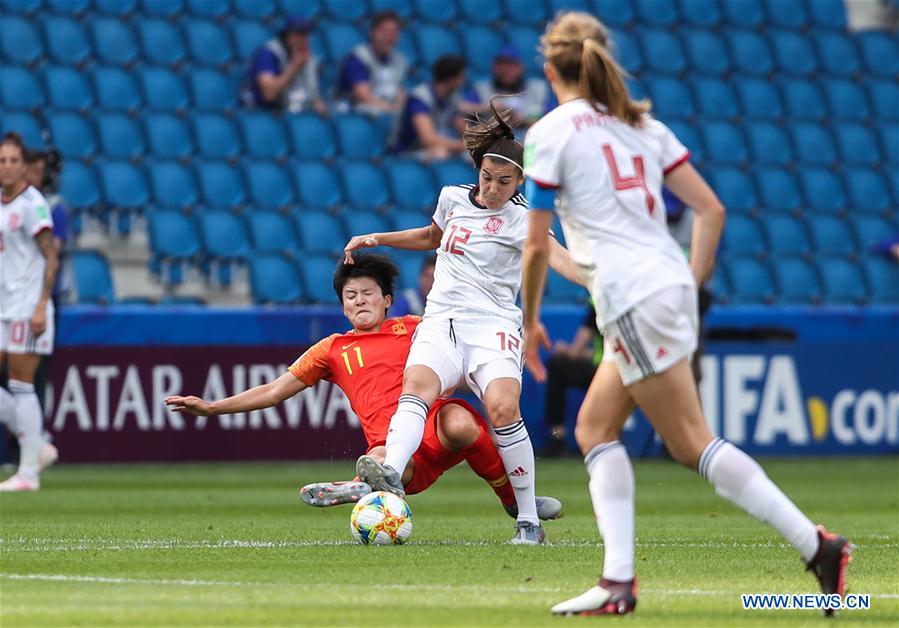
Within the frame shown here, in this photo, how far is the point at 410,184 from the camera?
16.4 meters

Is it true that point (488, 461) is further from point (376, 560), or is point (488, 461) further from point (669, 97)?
point (669, 97)

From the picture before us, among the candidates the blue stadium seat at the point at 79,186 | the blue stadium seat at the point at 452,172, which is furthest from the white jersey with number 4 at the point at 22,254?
the blue stadium seat at the point at 452,172

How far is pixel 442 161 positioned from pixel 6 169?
6.34 meters

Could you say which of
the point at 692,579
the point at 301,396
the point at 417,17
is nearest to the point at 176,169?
the point at 301,396

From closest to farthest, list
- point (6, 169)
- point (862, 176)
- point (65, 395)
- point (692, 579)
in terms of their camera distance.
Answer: point (692, 579)
point (6, 169)
point (65, 395)
point (862, 176)

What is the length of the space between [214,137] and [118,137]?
3.04 ft

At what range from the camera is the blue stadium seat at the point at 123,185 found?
584 inches

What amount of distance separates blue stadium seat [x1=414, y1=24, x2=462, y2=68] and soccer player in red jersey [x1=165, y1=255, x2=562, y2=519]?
9804mm

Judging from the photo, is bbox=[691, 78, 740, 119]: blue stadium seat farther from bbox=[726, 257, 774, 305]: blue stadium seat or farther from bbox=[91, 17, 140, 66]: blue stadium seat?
bbox=[91, 17, 140, 66]: blue stadium seat

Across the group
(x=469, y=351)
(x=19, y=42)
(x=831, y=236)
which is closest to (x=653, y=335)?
(x=469, y=351)

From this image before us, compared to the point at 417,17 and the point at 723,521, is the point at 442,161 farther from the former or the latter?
the point at 723,521

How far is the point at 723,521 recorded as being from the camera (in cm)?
926

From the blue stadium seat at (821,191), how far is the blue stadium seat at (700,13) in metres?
2.20

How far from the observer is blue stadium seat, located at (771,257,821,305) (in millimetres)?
17438
